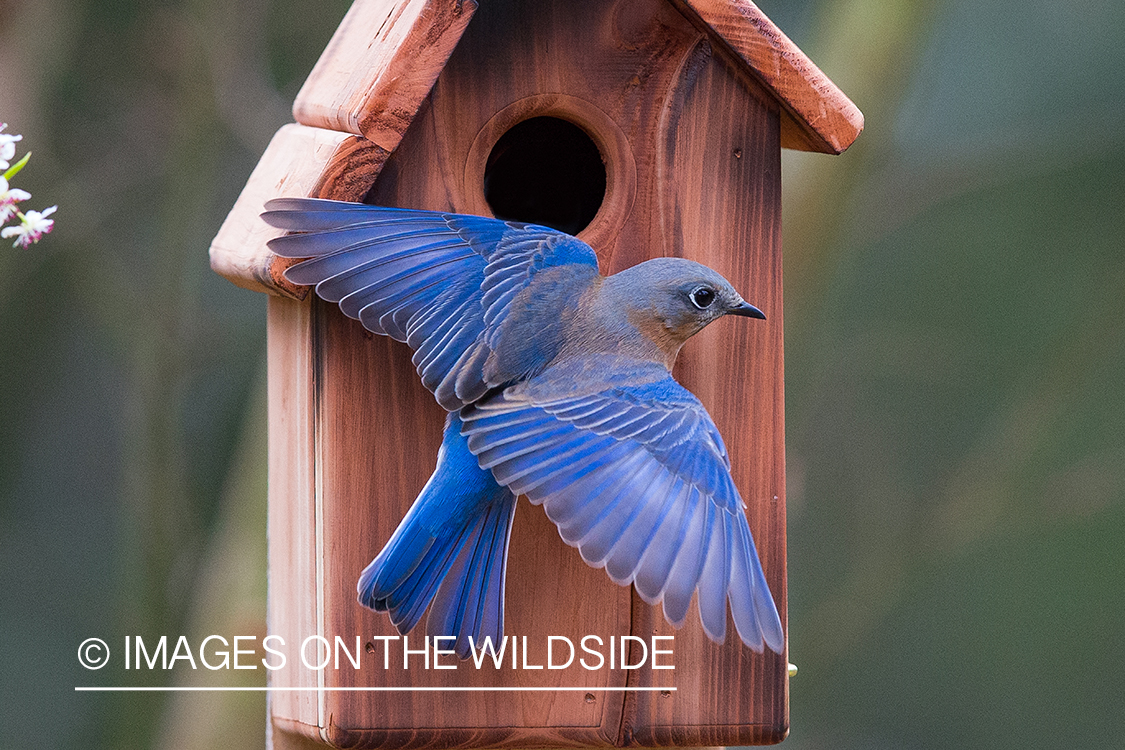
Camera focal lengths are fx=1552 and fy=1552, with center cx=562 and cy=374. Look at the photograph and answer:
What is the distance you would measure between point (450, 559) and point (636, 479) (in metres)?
0.33

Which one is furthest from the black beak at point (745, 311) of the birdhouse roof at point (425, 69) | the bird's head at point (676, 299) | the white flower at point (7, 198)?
the white flower at point (7, 198)

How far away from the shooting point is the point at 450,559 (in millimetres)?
2086

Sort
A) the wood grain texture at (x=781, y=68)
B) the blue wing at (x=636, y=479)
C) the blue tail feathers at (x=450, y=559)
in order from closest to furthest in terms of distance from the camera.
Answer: the blue wing at (x=636, y=479), the blue tail feathers at (x=450, y=559), the wood grain texture at (x=781, y=68)

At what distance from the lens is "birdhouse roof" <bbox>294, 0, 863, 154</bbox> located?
6.98 feet

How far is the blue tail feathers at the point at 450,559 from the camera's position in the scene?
2.07 meters

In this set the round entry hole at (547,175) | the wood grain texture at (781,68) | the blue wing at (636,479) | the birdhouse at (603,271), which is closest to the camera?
the blue wing at (636,479)

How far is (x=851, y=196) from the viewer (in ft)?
11.5

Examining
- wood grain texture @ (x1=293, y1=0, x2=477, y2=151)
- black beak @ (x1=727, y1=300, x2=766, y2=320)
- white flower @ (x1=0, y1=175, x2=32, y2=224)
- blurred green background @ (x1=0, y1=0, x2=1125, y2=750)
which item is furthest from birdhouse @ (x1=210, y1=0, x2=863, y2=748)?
blurred green background @ (x1=0, y1=0, x2=1125, y2=750)

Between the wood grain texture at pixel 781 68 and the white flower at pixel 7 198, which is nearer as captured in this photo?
the white flower at pixel 7 198

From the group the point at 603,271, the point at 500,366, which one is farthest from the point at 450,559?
the point at 603,271

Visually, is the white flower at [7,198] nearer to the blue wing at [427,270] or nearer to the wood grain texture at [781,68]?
the blue wing at [427,270]

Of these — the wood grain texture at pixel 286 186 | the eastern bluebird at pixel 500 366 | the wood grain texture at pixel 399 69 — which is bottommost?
the eastern bluebird at pixel 500 366

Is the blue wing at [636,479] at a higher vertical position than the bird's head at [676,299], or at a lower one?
lower

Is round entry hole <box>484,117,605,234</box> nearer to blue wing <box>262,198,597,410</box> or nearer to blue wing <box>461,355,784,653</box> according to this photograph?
blue wing <box>262,198,597,410</box>
